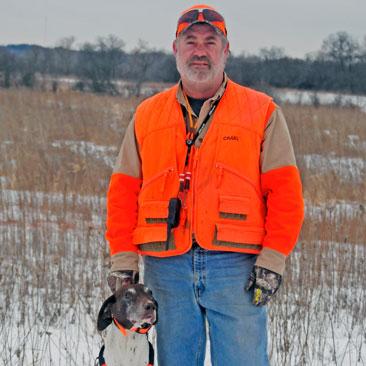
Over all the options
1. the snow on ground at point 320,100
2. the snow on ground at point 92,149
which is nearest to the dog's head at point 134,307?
the snow on ground at point 92,149

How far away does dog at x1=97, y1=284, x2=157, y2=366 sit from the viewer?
115 inches

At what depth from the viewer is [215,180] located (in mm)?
2896

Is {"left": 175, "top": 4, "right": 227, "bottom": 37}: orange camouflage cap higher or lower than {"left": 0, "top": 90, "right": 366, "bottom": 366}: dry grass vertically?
higher

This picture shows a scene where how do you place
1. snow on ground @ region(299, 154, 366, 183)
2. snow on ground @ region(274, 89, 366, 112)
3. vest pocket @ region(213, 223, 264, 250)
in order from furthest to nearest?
1. snow on ground @ region(274, 89, 366, 112)
2. snow on ground @ region(299, 154, 366, 183)
3. vest pocket @ region(213, 223, 264, 250)

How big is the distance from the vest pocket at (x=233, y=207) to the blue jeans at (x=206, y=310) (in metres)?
0.18

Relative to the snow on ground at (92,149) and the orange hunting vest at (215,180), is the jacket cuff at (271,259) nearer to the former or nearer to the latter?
the orange hunting vest at (215,180)

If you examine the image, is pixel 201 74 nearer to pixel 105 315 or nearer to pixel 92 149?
pixel 105 315

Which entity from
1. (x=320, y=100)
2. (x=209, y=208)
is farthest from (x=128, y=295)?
(x=320, y=100)

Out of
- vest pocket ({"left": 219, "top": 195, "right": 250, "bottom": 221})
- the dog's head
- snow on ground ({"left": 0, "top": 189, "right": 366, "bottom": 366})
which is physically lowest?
snow on ground ({"left": 0, "top": 189, "right": 366, "bottom": 366})

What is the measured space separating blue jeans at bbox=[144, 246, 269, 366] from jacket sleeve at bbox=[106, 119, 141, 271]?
129 mm

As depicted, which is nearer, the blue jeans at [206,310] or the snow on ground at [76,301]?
the blue jeans at [206,310]

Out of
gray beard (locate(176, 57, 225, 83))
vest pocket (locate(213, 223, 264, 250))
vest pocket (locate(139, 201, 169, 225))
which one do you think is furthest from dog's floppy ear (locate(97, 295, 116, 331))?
gray beard (locate(176, 57, 225, 83))

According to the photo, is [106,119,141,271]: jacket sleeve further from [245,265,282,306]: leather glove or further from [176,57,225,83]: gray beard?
[245,265,282,306]: leather glove

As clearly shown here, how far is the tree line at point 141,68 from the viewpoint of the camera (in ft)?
97.3
